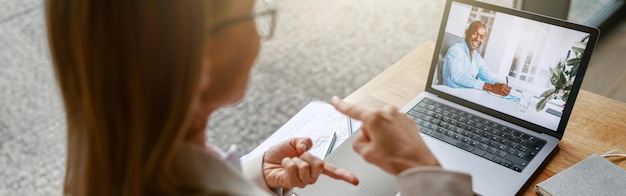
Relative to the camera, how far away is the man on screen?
1118 mm

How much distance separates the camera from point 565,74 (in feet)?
3.47

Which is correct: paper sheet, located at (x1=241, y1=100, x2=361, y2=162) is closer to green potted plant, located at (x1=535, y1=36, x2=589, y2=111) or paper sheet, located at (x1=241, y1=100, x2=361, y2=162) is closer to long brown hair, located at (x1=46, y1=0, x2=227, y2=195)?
green potted plant, located at (x1=535, y1=36, x2=589, y2=111)

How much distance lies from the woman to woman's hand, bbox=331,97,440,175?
217 mm

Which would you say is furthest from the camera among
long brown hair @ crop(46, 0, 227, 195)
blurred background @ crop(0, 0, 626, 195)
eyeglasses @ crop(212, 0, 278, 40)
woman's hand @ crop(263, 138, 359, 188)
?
blurred background @ crop(0, 0, 626, 195)

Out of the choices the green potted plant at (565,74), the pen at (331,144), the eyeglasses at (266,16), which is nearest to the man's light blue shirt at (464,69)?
the green potted plant at (565,74)

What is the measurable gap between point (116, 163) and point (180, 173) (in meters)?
0.06

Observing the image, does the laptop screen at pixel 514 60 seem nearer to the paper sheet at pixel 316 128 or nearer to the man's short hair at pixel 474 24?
the man's short hair at pixel 474 24

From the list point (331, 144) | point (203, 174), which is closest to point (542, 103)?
point (331, 144)

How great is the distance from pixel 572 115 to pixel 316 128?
0.49m

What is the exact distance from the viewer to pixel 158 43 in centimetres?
48

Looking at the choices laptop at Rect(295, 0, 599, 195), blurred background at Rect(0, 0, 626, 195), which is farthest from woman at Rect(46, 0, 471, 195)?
blurred background at Rect(0, 0, 626, 195)

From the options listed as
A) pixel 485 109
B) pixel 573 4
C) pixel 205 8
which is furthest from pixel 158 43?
pixel 573 4

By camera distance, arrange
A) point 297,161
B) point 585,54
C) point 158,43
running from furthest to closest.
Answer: point 585,54 < point 297,161 < point 158,43

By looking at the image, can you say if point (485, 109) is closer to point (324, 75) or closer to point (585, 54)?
point (585, 54)
